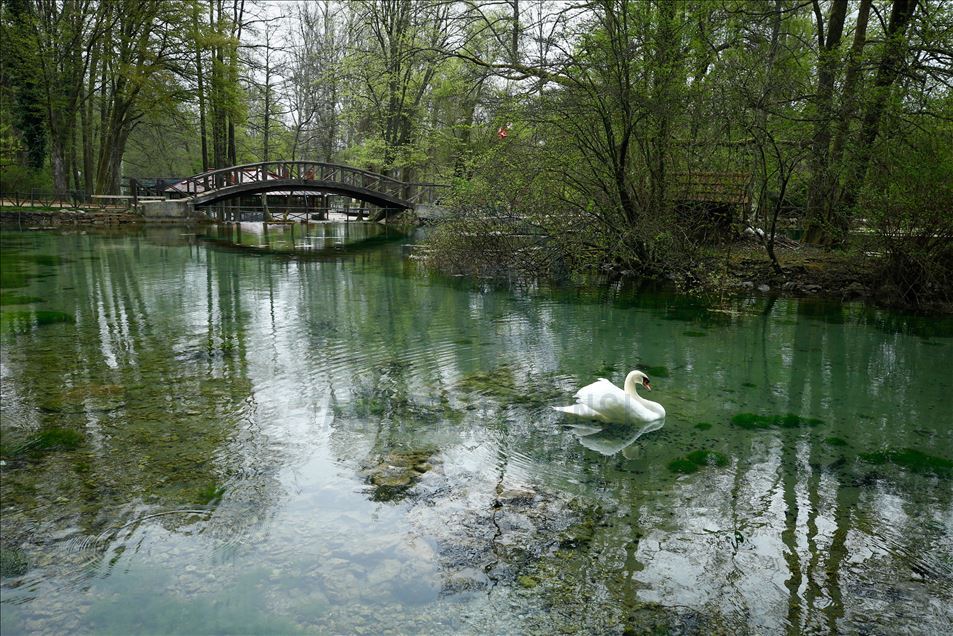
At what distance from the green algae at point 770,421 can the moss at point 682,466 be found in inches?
42.1

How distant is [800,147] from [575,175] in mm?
3750

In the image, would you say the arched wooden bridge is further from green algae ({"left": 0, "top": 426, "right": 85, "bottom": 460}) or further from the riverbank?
green algae ({"left": 0, "top": 426, "right": 85, "bottom": 460})

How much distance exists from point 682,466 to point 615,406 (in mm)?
842

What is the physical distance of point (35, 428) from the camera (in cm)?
516

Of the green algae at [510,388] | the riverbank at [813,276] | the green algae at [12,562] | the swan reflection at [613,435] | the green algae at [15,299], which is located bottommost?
the green algae at [12,562]

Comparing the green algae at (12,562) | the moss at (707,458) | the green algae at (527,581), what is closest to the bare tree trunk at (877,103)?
the moss at (707,458)

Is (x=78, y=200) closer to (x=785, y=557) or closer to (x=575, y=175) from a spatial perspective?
(x=575, y=175)

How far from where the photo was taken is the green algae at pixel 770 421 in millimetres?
5801

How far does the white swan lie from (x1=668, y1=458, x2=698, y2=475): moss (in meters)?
0.64

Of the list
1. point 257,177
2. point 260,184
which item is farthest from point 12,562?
point 257,177

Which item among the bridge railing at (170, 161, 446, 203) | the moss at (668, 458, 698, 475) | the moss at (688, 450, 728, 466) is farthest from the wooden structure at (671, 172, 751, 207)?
the bridge railing at (170, 161, 446, 203)

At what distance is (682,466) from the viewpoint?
489cm

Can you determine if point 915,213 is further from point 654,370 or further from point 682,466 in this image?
point 682,466

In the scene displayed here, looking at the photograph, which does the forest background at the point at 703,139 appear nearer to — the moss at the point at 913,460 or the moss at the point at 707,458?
the moss at the point at 913,460
